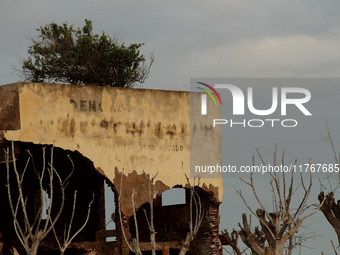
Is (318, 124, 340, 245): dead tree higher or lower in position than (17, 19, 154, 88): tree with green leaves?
lower

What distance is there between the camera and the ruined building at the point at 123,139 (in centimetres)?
1192

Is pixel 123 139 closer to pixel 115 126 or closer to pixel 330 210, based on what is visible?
pixel 115 126

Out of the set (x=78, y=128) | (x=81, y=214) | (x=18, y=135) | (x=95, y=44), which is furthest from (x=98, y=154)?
(x=95, y=44)

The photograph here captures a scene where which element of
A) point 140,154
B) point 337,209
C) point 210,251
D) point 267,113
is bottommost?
point 210,251

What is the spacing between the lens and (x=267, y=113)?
14.4 meters

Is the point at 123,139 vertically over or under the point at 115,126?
under

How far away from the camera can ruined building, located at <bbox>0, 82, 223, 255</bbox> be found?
469 inches

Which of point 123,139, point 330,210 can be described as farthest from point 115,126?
point 330,210

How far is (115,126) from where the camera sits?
42.4 ft

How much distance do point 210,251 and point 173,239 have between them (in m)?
1.82

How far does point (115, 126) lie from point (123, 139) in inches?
15.2

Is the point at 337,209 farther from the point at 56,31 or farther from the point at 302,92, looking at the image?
the point at 56,31

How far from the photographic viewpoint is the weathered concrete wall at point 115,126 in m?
11.9

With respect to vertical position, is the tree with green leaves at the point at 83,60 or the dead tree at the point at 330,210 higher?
the tree with green leaves at the point at 83,60
